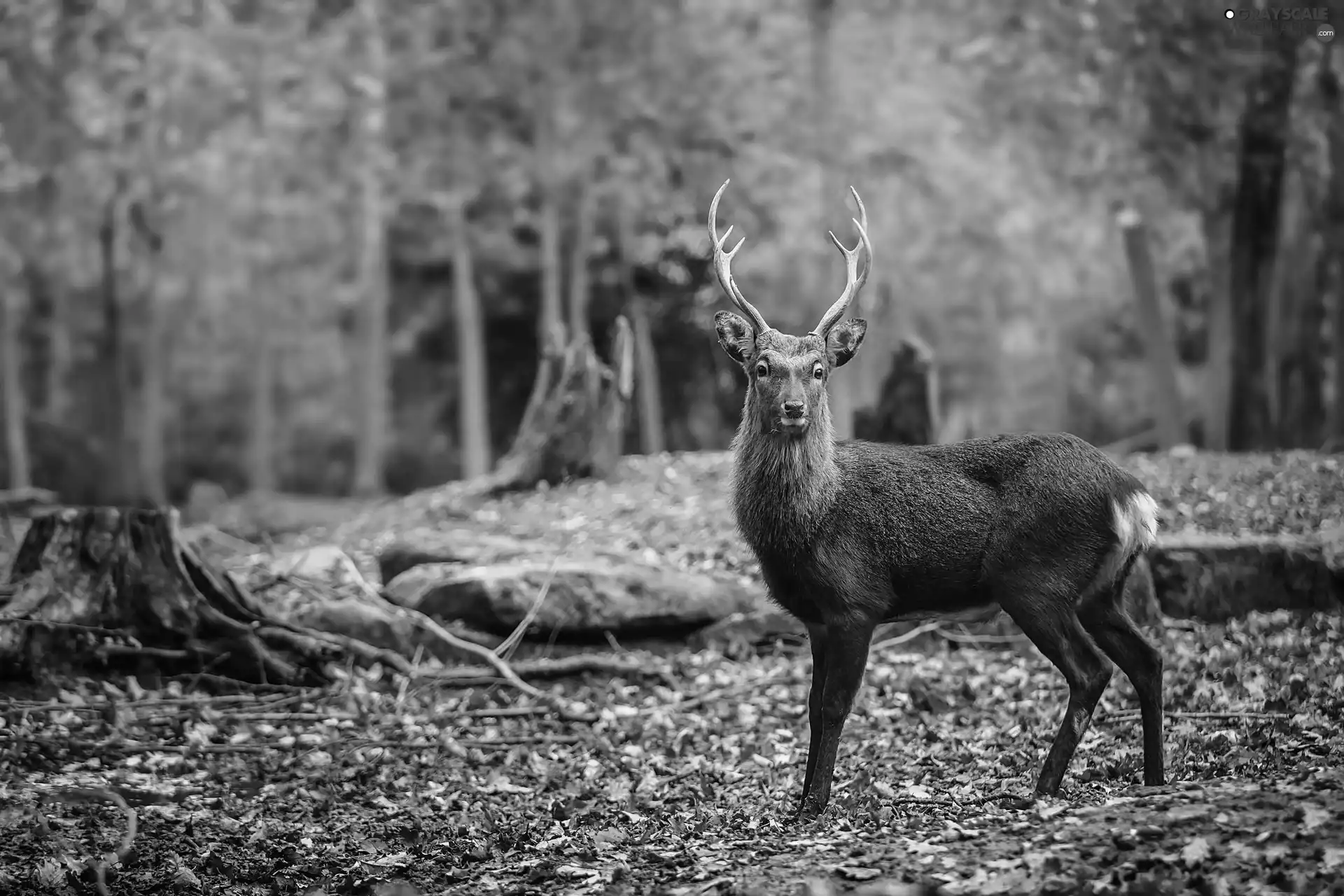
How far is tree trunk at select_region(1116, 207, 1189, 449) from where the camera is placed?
18.6 m

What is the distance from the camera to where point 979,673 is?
962cm

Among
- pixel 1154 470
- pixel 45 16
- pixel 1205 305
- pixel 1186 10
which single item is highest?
pixel 45 16

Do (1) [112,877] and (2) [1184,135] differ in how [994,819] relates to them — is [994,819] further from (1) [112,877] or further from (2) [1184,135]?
(2) [1184,135]

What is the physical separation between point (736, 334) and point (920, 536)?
4.75 ft

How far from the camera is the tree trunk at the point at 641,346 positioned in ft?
77.4

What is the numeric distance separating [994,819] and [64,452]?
24.4 meters

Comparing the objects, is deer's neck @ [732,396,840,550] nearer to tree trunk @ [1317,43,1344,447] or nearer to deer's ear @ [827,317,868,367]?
deer's ear @ [827,317,868,367]

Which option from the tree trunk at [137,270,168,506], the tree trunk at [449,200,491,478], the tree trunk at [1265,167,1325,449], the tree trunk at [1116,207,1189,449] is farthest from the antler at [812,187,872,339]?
the tree trunk at [137,270,168,506]

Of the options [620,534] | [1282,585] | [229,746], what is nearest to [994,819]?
[229,746]

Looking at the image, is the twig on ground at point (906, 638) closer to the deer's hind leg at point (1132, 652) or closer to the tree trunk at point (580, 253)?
the deer's hind leg at point (1132, 652)

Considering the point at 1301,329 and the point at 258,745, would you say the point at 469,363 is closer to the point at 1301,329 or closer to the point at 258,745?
the point at 1301,329

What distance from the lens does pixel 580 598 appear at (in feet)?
34.6

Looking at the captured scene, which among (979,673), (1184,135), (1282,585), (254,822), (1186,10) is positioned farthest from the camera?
(1184,135)

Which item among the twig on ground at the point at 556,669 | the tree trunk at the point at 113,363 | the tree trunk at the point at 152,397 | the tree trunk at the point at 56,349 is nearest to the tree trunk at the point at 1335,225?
the twig on ground at the point at 556,669
